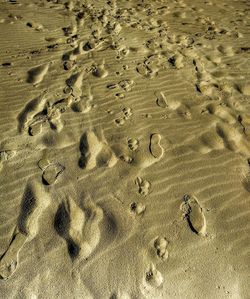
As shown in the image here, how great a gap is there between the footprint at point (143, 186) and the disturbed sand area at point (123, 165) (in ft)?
0.04

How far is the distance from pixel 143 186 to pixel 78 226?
0.71 m

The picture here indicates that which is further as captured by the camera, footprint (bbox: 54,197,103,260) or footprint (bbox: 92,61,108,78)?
footprint (bbox: 92,61,108,78)

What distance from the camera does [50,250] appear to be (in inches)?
105

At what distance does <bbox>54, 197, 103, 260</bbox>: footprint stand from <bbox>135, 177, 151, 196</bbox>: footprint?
0.42 metres

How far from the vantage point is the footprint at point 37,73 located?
4.27m

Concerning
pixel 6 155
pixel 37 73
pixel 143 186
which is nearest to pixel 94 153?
pixel 143 186

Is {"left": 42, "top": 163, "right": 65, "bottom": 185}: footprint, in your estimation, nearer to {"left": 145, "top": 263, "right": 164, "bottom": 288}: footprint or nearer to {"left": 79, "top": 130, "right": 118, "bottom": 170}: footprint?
{"left": 79, "top": 130, "right": 118, "bottom": 170}: footprint

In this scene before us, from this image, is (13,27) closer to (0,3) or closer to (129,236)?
(0,3)

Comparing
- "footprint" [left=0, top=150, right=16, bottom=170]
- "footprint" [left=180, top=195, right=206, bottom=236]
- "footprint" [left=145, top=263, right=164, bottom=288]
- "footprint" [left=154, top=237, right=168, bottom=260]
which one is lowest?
"footprint" [left=145, top=263, right=164, bottom=288]

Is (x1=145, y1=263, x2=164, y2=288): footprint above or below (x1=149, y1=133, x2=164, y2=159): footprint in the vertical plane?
below

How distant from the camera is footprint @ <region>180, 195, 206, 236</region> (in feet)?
9.11

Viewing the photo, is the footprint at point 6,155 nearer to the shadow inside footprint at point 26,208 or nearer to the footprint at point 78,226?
the shadow inside footprint at point 26,208

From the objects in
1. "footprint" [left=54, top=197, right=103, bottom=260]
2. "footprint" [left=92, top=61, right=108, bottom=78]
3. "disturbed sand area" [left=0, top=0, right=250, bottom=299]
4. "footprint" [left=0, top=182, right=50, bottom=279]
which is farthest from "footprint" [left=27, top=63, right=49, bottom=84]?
"footprint" [left=54, top=197, right=103, bottom=260]

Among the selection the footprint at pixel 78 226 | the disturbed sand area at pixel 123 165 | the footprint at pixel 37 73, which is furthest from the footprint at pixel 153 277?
the footprint at pixel 37 73
